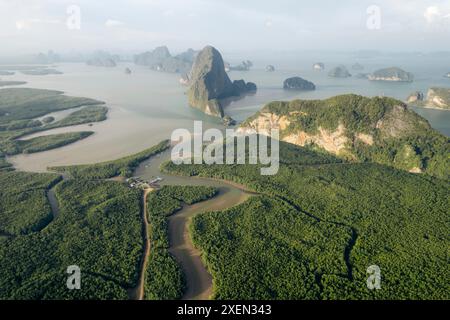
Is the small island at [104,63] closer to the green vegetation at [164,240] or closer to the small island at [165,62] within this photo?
the small island at [165,62]

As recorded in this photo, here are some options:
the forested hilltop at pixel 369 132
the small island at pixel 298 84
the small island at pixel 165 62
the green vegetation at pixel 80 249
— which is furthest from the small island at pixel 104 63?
the green vegetation at pixel 80 249

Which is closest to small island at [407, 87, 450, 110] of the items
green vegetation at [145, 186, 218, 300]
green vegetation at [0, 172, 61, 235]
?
green vegetation at [145, 186, 218, 300]

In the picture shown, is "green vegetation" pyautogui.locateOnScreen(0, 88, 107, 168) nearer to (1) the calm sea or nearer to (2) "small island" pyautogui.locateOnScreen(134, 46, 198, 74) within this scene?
(1) the calm sea

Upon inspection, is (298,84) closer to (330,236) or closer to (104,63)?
(330,236)

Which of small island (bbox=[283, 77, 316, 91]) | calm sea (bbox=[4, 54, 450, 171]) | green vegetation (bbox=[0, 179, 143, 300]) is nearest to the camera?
green vegetation (bbox=[0, 179, 143, 300])

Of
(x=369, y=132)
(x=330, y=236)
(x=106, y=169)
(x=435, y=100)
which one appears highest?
(x=435, y=100)

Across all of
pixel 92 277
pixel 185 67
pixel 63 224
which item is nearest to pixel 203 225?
pixel 92 277

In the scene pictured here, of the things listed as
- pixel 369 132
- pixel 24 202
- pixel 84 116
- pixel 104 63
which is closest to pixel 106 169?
pixel 24 202
